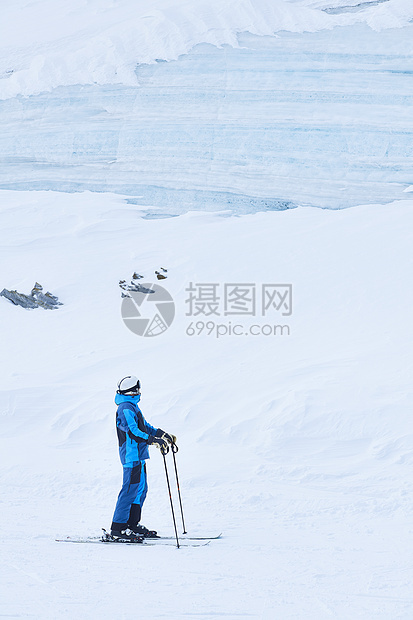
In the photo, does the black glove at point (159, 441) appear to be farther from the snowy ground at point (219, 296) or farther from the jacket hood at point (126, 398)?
the snowy ground at point (219, 296)

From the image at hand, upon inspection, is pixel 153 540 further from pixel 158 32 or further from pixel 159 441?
pixel 158 32

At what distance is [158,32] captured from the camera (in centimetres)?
1914

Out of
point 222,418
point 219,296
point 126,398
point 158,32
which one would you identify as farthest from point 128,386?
point 158,32

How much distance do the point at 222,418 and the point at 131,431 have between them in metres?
2.93

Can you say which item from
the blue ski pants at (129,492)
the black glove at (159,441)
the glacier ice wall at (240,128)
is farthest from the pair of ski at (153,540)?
the glacier ice wall at (240,128)

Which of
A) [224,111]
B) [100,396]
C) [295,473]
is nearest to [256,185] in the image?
[224,111]

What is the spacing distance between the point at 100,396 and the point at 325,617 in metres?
5.82

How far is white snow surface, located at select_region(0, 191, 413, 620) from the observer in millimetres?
4129

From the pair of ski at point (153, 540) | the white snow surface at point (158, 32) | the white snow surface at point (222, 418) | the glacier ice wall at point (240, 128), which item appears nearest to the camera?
the white snow surface at point (222, 418)

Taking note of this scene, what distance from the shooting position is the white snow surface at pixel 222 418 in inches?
163

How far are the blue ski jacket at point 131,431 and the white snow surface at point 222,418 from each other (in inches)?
30.6

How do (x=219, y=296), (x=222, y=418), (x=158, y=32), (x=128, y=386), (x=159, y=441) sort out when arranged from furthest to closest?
(x=158, y=32), (x=219, y=296), (x=222, y=418), (x=128, y=386), (x=159, y=441)

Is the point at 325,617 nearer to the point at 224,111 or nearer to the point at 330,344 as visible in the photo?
the point at 330,344

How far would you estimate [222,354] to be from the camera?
10125mm
